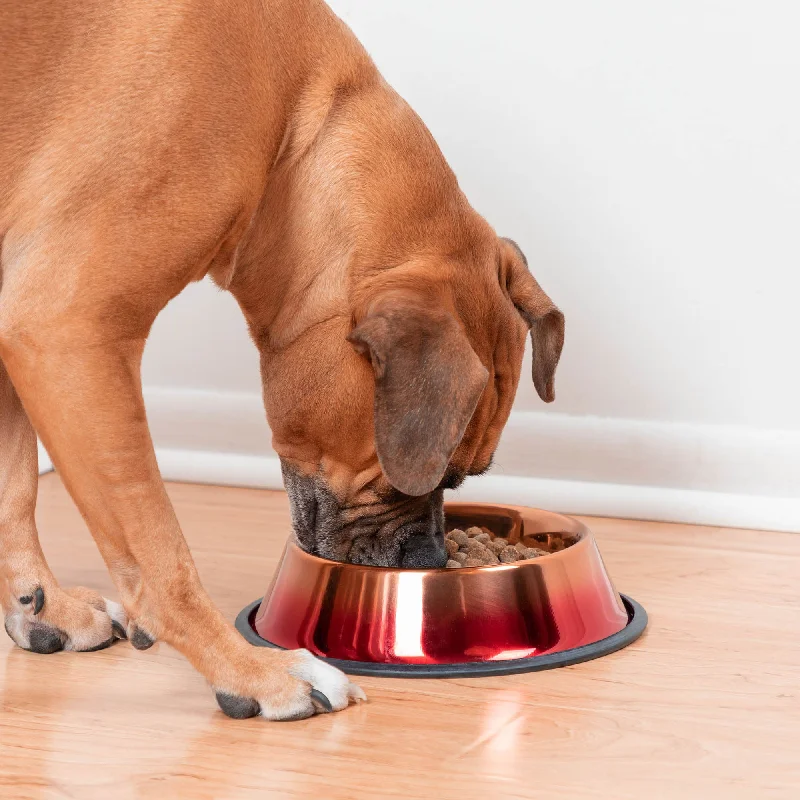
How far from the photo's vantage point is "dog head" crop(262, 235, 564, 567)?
196 cm

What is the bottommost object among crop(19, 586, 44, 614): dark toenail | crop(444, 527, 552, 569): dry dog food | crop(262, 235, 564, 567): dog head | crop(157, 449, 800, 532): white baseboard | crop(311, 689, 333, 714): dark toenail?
crop(157, 449, 800, 532): white baseboard

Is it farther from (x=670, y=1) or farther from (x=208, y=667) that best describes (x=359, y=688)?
(x=670, y=1)

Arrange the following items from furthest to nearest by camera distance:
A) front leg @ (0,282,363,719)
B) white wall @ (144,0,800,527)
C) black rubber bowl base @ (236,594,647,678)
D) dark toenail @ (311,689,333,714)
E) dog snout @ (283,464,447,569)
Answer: white wall @ (144,0,800,527), dog snout @ (283,464,447,569), black rubber bowl base @ (236,594,647,678), dark toenail @ (311,689,333,714), front leg @ (0,282,363,719)

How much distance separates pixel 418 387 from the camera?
1.95 metres

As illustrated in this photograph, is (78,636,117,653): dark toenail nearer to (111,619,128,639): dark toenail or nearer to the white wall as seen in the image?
(111,619,128,639): dark toenail

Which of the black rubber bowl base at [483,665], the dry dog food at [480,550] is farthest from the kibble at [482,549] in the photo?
the black rubber bowl base at [483,665]

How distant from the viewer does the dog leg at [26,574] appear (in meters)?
2.31

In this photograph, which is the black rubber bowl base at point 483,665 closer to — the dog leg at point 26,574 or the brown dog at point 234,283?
the brown dog at point 234,283

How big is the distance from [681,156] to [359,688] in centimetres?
202

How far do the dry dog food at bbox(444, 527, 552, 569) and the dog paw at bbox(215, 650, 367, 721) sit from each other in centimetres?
48

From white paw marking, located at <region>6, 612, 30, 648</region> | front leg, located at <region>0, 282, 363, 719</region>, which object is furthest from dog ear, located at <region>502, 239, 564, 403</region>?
white paw marking, located at <region>6, 612, 30, 648</region>

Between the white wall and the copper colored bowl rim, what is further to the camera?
the white wall

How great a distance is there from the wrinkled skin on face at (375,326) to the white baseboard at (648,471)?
129cm

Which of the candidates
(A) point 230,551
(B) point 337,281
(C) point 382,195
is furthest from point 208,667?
(A) point 230,551
